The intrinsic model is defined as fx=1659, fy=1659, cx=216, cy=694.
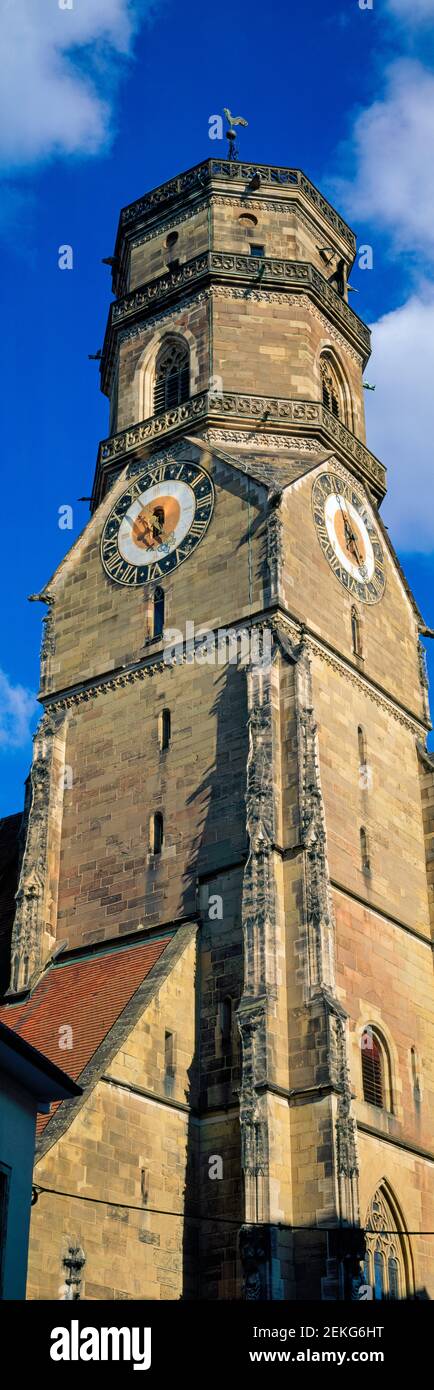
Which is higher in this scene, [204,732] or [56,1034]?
[204,732]

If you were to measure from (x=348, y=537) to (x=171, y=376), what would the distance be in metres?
4.95

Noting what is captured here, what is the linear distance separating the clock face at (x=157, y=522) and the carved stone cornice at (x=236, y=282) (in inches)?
159

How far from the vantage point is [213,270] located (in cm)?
3108

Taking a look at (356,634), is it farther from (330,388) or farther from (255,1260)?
(255,1260)

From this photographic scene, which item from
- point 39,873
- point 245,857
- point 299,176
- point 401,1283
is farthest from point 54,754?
point 299,176

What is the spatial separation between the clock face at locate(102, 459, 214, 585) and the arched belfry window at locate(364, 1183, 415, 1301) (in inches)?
431

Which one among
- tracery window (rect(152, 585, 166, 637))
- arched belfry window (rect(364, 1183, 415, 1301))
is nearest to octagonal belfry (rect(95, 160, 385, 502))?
tracery window (rect(152, 585, 166, 637))

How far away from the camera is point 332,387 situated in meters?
32.2

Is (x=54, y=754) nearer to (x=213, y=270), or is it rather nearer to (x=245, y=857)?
(x=245, y=857)

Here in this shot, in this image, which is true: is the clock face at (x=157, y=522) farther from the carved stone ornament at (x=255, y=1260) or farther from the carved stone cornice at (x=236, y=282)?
the carved stone ornament at (x=255, y=1260)

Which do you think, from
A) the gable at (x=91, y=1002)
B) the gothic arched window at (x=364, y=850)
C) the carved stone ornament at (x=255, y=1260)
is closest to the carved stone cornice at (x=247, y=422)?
the gothic arched window at (x=364, y=850)

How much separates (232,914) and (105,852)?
3.57 metres

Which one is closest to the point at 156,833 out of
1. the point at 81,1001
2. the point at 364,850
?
the point at 81,1001

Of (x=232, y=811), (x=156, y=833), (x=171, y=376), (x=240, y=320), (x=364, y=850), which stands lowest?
(x=232, y=811)
